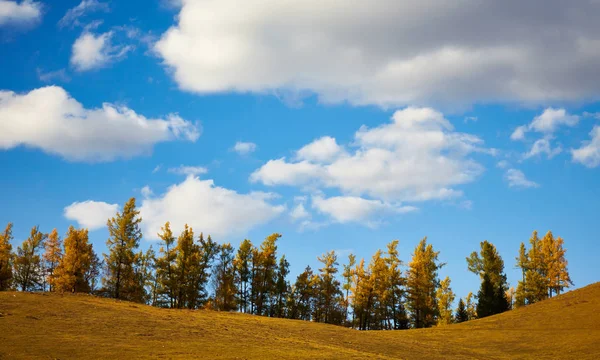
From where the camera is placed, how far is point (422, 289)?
90.1 metres

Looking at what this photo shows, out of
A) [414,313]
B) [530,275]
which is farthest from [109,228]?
[530,275]

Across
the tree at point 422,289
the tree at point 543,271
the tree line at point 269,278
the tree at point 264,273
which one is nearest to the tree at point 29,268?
the tree line at point 269,278

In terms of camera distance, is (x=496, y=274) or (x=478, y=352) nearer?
(x=478, y=352)

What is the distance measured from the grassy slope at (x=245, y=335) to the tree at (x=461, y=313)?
15288 mm

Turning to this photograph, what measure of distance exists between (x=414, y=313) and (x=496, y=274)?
20515 millimetres

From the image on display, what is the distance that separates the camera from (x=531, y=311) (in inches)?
3140

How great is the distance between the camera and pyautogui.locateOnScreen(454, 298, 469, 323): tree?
95.1 meters

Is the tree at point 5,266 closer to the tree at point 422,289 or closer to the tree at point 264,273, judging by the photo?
the tree at point 264,273

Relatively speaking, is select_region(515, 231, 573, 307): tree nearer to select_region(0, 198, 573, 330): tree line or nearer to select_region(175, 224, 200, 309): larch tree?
select_region(0, 198, 573, 330): tree line

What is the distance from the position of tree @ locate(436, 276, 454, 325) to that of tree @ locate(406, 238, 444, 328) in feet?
3.13

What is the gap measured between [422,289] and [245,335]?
1910 inches

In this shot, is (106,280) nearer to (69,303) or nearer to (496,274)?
(69,303)

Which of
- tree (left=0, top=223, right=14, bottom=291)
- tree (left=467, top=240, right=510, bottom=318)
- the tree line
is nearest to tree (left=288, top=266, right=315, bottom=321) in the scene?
the tree line

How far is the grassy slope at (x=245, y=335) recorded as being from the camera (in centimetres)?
3994
